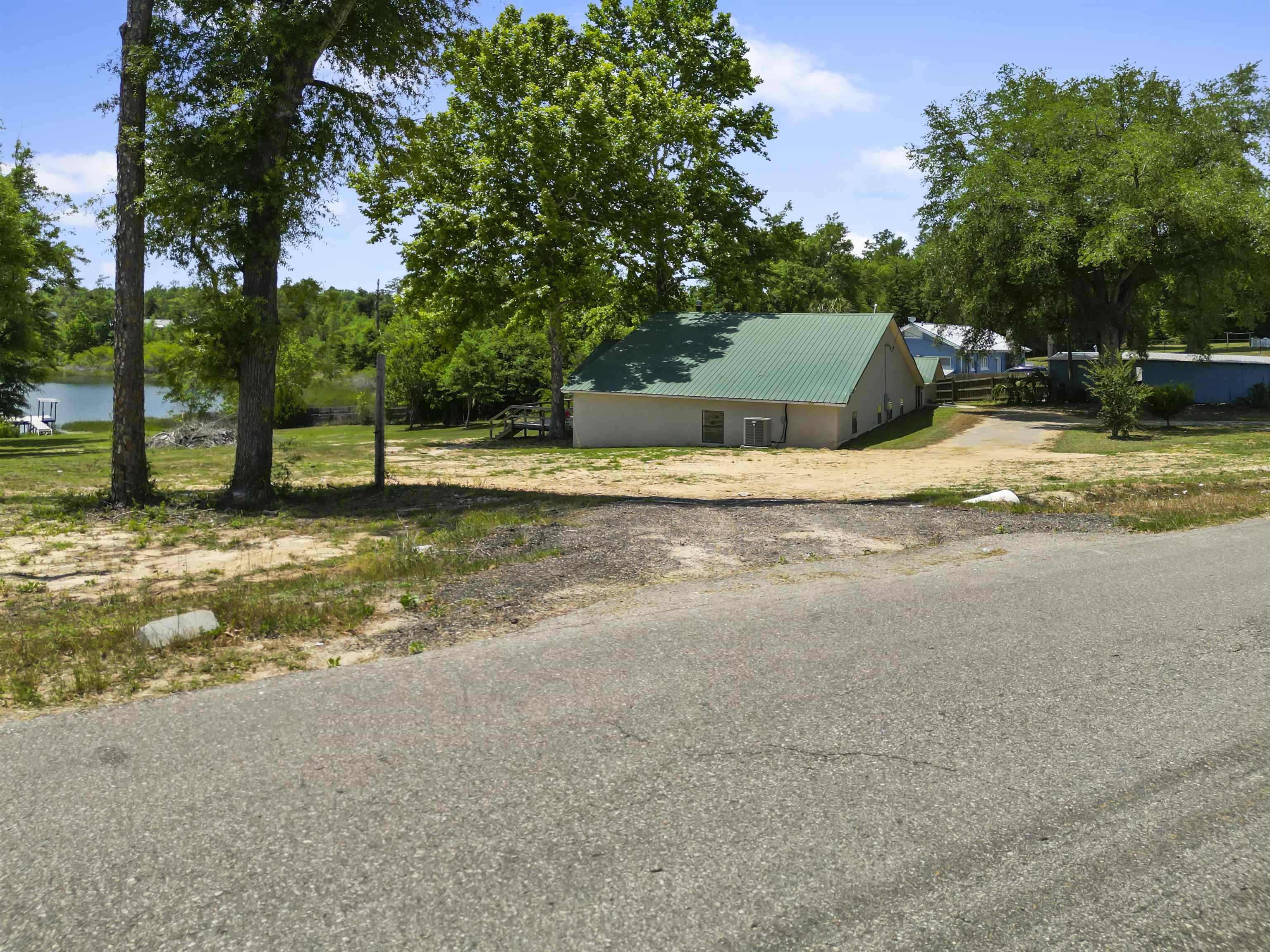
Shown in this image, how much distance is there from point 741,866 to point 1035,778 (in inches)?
67.7

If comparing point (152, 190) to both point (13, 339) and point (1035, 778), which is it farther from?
point (13, 339)

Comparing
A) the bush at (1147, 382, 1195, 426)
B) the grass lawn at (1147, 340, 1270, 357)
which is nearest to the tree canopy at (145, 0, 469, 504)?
the bush at (1147, 382, 1195, 426)

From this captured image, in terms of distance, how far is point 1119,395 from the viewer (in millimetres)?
29281

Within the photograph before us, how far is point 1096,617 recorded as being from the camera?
24.4 feet

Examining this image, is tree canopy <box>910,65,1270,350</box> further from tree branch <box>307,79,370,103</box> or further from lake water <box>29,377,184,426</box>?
lake water <box>29,377,184,426</box>

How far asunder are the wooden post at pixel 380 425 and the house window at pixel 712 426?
1698cm

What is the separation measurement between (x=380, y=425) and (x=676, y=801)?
14.2m

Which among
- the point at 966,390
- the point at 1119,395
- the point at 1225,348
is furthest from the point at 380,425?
the point at 1225,348

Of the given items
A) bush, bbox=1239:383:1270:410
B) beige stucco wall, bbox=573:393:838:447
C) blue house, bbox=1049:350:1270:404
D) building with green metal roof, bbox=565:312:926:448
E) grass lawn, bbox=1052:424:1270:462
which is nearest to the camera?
grass lawn, bbox=1052:424:1270:462

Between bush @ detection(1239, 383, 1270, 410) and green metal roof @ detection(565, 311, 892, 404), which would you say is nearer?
green metal roof @ detection(565, 311, 892, 404)

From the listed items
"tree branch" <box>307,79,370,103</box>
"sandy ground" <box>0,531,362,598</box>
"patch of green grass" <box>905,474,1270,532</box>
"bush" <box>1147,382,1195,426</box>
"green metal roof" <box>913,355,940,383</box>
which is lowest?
"sandy ground" <box>0,531,362,598</box>

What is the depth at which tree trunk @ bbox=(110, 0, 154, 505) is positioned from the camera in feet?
49.7

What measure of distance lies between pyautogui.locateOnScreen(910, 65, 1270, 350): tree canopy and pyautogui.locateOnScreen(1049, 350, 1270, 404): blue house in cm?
316

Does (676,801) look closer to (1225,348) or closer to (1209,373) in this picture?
(1209,373)
